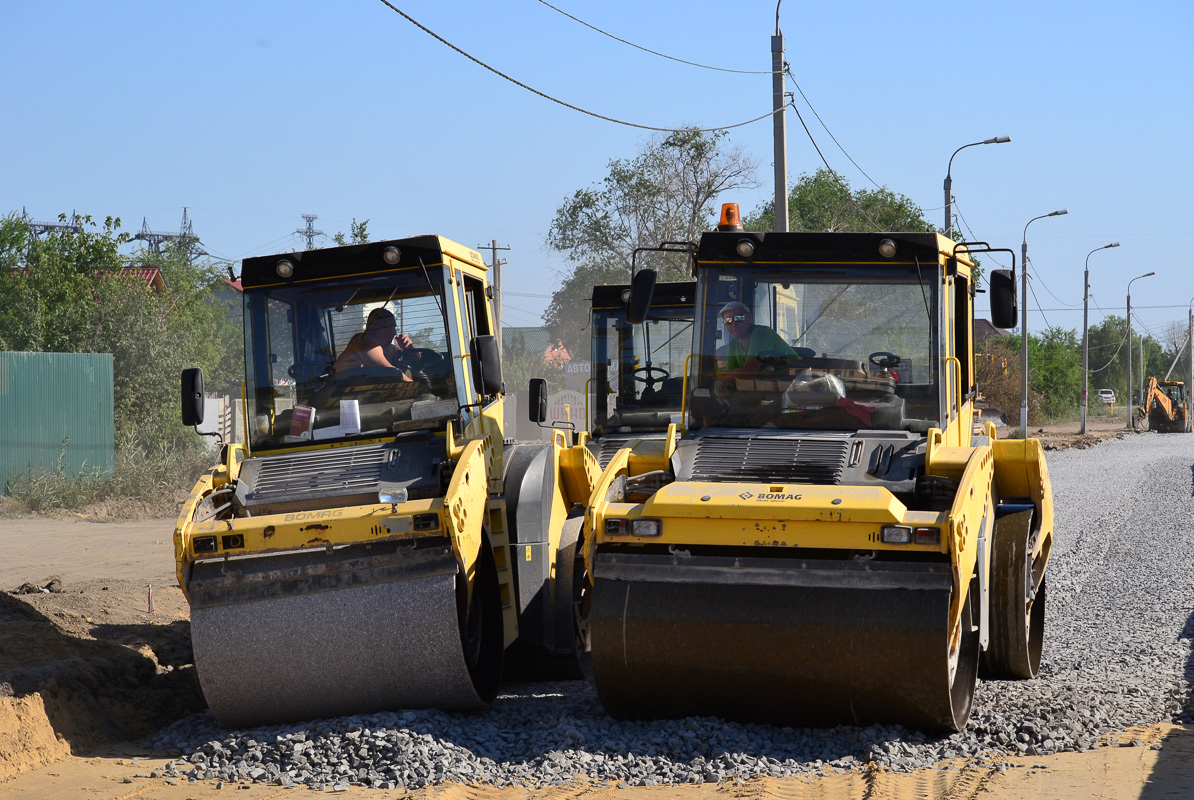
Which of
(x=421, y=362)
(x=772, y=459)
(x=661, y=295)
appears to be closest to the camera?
(x=772, y=459)

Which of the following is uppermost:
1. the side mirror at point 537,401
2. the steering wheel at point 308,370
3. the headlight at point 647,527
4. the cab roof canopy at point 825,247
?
the cab roof canopy at point 825,247

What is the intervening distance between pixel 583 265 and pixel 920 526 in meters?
34.6

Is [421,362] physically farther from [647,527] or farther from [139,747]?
[139,747]

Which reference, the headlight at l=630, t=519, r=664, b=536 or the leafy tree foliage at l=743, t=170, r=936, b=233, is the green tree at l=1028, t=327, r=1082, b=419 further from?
the headlight at l=630, t=519, r=664, b=536

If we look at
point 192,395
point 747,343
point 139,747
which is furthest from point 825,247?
point 139,747

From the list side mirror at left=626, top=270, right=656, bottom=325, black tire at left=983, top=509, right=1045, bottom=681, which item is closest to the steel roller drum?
side mirror at left=626, top=270, right=656, bottom=325

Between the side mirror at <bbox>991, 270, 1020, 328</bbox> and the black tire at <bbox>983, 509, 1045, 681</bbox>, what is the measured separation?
121cm

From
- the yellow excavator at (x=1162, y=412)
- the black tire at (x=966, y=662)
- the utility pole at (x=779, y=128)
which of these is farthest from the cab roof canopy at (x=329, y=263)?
the yellow excavator at (x=1162, y=412)

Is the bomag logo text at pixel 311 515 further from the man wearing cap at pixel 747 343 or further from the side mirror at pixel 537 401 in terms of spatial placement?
the man wearing cap at pixel 747 343

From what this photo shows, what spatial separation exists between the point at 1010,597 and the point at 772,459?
1.77 m

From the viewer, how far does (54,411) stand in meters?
19.0

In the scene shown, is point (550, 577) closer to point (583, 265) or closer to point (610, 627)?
point (610, 627)

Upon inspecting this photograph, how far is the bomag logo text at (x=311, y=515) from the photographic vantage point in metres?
6.16

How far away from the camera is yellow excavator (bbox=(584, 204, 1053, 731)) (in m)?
5.60
